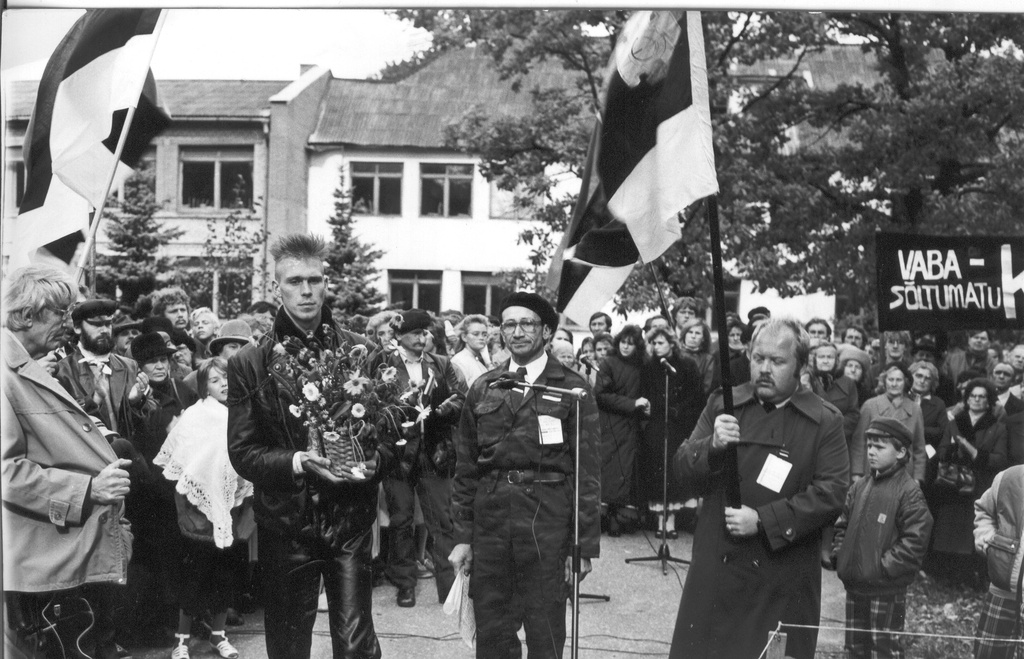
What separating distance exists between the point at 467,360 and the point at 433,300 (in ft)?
4.20

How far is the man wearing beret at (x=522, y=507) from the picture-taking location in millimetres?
5430

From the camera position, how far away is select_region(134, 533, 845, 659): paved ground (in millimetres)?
6680

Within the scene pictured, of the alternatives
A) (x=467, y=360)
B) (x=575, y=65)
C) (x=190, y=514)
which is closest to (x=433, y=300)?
(x=467, y=360)

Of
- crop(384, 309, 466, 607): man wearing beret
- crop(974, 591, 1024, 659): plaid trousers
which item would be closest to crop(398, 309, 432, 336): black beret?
crop(384, 309, 466, 607): man wearing beret

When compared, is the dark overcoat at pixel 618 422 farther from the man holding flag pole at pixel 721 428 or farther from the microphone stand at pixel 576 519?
the man holding flag pole at pixel 721 428

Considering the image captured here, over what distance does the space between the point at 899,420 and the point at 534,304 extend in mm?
3600

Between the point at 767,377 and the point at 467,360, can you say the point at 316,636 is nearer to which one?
the point at 467,360

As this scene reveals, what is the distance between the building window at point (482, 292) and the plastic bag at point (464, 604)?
458cm

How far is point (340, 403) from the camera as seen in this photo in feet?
16.2

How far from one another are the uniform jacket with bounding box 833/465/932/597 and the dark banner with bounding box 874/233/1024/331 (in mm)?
951

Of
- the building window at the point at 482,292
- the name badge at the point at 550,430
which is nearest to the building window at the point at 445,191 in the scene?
the building window at the point at 482,292

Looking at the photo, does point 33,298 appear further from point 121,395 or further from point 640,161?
point 640,161

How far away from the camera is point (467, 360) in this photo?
920 centimetres

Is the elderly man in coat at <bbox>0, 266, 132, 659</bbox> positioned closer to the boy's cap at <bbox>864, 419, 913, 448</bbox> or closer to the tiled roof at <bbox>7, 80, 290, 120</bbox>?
the tiled roof at <bbox>7, 80, 290, 120</bbox>
